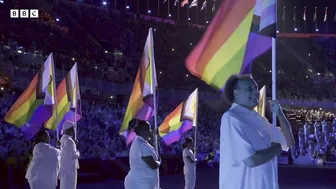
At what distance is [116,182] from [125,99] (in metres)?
16.5

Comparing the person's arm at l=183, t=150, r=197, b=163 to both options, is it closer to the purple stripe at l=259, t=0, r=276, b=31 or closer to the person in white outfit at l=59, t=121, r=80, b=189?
the person in white outfit at l=59, t=121, r=80, b=189

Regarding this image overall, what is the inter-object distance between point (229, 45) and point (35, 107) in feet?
27.3

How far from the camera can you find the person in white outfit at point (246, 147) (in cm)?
359

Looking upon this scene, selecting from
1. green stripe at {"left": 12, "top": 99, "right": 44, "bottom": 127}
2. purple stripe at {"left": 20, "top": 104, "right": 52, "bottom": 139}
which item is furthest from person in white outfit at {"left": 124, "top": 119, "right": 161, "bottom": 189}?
green stripe at {"left": 12, "top": 99, "right": 44, "bottom": 127}

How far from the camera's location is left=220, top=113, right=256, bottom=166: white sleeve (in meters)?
3.59

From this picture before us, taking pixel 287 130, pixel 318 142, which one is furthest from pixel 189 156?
pixel 318 142

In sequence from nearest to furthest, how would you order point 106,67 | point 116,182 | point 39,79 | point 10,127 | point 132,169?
point 132,169 → point 39,79 → point 116,182 → point 10,127 → point 106,67

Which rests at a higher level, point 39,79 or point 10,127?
point 39,79

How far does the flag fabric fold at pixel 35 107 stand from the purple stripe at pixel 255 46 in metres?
7.75

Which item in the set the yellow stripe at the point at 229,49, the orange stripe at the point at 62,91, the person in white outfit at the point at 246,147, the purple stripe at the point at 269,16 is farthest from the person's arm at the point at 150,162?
the orange stripe at the point at 62,91

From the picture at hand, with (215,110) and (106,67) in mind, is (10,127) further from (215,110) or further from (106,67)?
(215,110)

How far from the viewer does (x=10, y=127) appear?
17891mm

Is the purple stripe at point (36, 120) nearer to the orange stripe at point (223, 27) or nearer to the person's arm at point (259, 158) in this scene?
the orange stripe at point (223, 27)

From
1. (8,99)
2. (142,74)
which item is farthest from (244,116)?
(8,99)
